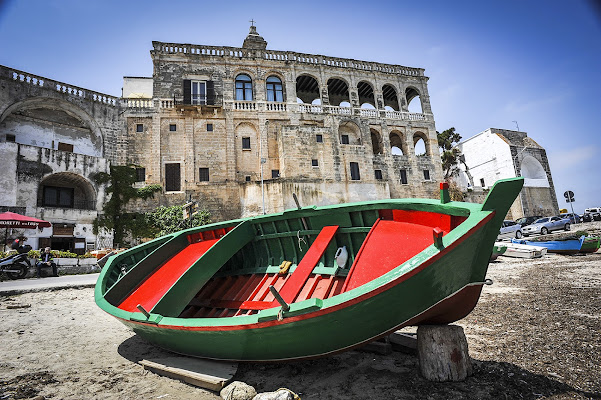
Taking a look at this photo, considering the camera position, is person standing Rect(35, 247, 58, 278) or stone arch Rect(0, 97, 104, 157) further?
stone arch Rect(0, 97, 104, 157)

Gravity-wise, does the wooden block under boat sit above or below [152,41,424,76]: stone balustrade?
below

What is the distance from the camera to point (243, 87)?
24859 millimetres

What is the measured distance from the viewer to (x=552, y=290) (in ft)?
23.1

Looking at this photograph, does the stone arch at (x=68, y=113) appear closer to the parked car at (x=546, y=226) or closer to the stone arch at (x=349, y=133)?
the stone arch at (x=349, y=133)

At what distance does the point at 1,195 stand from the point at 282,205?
15.7 meters

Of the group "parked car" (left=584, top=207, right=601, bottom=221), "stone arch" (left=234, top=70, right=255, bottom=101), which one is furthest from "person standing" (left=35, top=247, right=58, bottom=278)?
"parked car" (left=584, top=207, right=601, bottom=221)

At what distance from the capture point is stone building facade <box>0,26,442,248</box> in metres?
19.3

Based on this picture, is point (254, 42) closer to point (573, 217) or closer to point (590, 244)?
point (590, 244)

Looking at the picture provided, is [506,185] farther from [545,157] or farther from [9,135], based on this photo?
[545,157]

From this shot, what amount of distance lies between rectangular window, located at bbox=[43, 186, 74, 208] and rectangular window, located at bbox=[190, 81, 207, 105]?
10.7m

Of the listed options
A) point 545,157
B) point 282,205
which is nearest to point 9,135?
point 282,205

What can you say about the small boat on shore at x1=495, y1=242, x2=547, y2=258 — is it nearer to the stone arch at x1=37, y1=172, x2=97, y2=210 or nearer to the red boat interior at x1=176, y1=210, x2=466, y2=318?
the red boat interior at x1=176, y1=210, x2=466, y2=318

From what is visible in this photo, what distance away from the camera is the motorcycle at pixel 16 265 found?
38.6 feet

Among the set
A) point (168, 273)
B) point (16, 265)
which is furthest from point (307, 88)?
point (168, 273)
